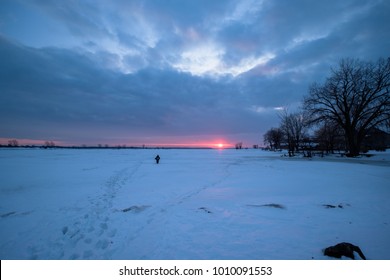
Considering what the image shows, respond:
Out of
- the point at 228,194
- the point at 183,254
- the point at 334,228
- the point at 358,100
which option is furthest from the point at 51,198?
the point at 358,100

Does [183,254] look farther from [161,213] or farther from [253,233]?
[161,213]

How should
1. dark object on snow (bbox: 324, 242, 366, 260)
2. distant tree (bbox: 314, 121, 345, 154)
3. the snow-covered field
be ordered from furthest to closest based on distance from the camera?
distant tree (bbox: 314, 121, 345, 154), the snow-covered field, dark object on snow (bbox: 324, 242, 366, 260)

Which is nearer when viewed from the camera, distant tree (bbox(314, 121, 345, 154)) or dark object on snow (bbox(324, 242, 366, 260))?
dark object on snow (bbox(324, 242, 366, 260))

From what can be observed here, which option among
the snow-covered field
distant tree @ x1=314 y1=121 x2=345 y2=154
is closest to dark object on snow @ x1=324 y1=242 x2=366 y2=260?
the snow-covered field

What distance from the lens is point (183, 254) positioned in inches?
154

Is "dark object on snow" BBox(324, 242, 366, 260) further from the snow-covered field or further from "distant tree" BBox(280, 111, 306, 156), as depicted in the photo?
"distant tree" BBox(280, 111, 306, 156)

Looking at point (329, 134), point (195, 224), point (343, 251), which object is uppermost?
point (329, 134)

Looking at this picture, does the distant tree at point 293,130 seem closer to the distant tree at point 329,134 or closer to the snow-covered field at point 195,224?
the distant tree at point 329,134

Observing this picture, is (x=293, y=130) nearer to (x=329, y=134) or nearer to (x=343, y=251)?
(x=329, y=134)

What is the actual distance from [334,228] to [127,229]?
5.85 m

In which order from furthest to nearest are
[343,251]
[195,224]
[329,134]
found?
1. [329,134]
2. [195,224]
3. [343,251]

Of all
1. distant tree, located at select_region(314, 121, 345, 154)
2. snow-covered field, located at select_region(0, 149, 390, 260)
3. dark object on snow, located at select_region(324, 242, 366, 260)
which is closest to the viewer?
dark object on snow, located at select_region(324, 242, 366, 260)

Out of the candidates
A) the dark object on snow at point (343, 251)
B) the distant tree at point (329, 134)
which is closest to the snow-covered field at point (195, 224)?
the dark object on snow at point (343, 251)

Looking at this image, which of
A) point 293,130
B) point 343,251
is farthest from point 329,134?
point 343,251
